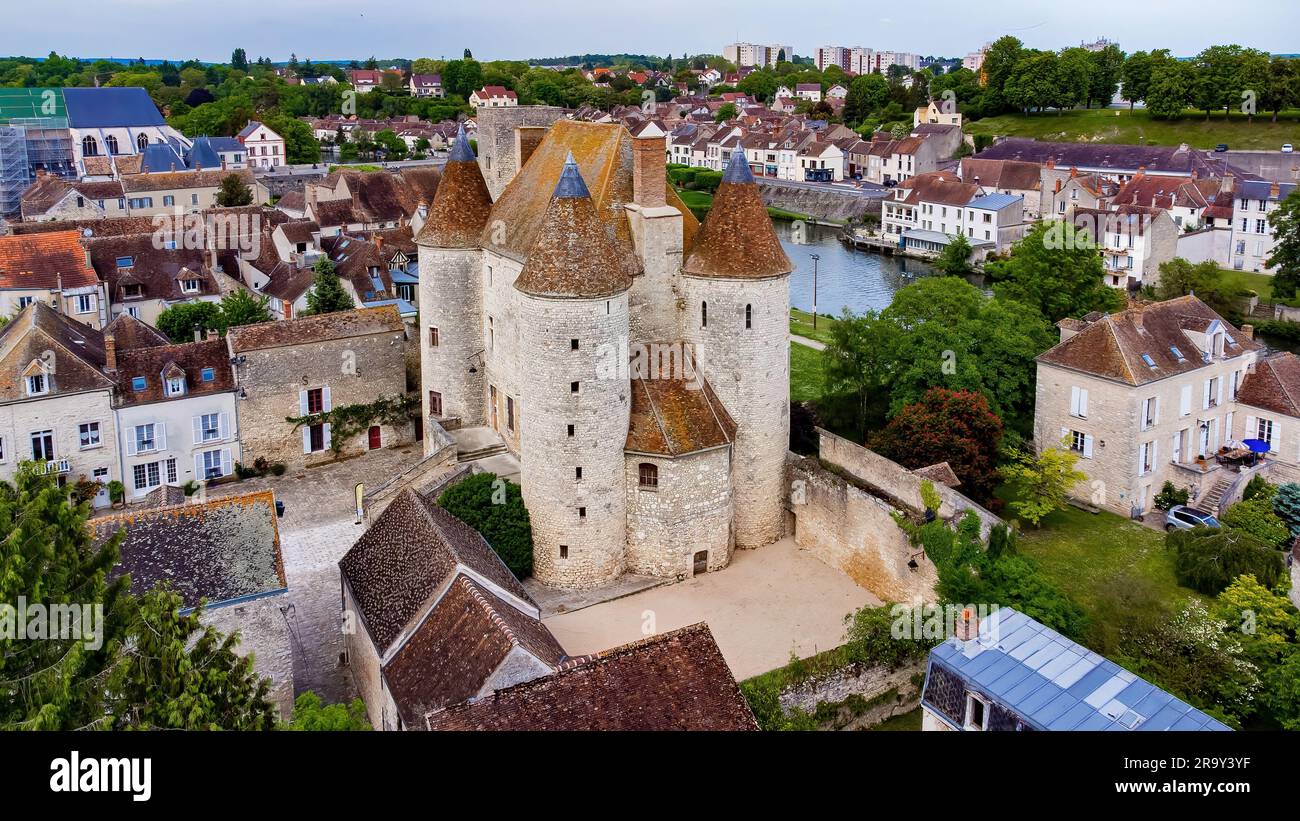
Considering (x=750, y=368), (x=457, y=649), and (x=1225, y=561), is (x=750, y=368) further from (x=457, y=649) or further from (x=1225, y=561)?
(x=1225, y=561)

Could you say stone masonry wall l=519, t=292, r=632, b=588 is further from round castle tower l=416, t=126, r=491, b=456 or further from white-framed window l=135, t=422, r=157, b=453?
white-framed window l=135, t=422, r=157, b=453

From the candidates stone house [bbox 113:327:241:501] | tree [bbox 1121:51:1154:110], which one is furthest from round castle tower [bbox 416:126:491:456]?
tree [bbox 1121:51:1154:110]

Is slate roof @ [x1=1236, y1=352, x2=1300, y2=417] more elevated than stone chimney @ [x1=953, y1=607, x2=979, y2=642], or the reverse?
slate roof @ [x1=1236, y1=352, x2=1300, y2=417]

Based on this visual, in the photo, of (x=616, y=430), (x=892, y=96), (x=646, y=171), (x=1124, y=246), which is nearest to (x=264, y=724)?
(x=616, y=430)

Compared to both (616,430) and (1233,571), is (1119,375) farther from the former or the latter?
(616,430)

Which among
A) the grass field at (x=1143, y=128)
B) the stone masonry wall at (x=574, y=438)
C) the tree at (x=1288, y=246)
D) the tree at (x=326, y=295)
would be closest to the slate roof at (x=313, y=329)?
the tree at (x=326, y=295)
